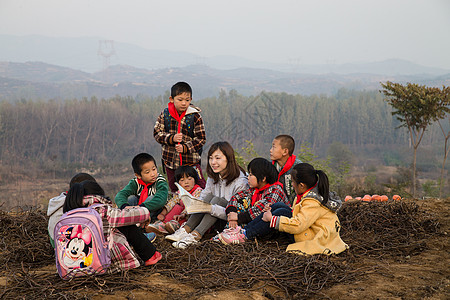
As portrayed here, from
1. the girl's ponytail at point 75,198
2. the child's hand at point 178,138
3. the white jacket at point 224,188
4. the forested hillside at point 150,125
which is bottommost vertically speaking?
the forested hillside at point 150,125

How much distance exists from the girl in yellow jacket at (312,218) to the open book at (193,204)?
704 mm

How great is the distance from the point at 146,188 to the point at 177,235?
29.1 inches

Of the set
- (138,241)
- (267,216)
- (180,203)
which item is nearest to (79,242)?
(138,241)

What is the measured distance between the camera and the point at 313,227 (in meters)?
3.80

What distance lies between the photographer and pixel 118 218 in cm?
306

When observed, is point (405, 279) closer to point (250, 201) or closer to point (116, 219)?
point (250, 201)

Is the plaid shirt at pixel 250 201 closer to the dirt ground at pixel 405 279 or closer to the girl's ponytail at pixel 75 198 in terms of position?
the dirt ground at pixel 405 279

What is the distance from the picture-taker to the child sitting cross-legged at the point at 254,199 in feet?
13.6

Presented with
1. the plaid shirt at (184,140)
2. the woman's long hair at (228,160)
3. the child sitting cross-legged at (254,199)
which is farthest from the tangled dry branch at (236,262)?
the plaid shirt at (184,140)

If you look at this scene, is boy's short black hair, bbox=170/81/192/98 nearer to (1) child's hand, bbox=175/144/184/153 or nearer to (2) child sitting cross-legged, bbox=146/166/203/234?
(1) child's hand, bbox=175/144/184/153

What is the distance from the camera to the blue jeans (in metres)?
3.99

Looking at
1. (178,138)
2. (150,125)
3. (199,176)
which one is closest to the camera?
(178,138)

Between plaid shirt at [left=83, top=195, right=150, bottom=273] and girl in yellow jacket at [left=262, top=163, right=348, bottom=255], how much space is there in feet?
4.19

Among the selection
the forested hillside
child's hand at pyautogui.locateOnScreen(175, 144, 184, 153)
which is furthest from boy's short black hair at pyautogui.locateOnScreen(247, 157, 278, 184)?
the forested hillside
